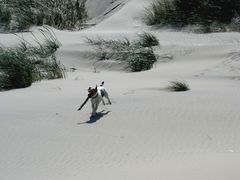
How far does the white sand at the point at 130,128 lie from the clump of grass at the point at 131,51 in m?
0.49

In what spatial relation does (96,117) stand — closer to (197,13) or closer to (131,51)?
(131,51)

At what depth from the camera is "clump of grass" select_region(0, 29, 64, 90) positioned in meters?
9.26

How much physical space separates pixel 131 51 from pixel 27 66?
266 centimetres

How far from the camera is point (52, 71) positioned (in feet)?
34.1

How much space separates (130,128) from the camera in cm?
678

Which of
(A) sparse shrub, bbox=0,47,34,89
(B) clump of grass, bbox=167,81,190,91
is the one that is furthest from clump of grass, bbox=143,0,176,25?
(B) clump of grass, bbox=167,81,190,91

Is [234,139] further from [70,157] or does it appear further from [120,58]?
[120,58]

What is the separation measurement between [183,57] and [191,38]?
1467 mm

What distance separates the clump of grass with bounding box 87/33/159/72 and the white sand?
0.49 meters

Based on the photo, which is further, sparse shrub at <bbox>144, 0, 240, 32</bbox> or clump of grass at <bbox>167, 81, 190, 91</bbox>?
sparse shrub at <bbox>144, 0, 240, 32</bbox>

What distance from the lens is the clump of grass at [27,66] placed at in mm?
9258

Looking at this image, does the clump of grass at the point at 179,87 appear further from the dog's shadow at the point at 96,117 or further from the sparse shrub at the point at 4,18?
the sparse shrub at the point at 4,18

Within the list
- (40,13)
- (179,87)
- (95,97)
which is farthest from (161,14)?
(95,97)

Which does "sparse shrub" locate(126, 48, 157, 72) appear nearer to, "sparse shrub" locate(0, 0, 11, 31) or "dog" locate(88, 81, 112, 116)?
"dog" locate(88, 81, 112, 116)
